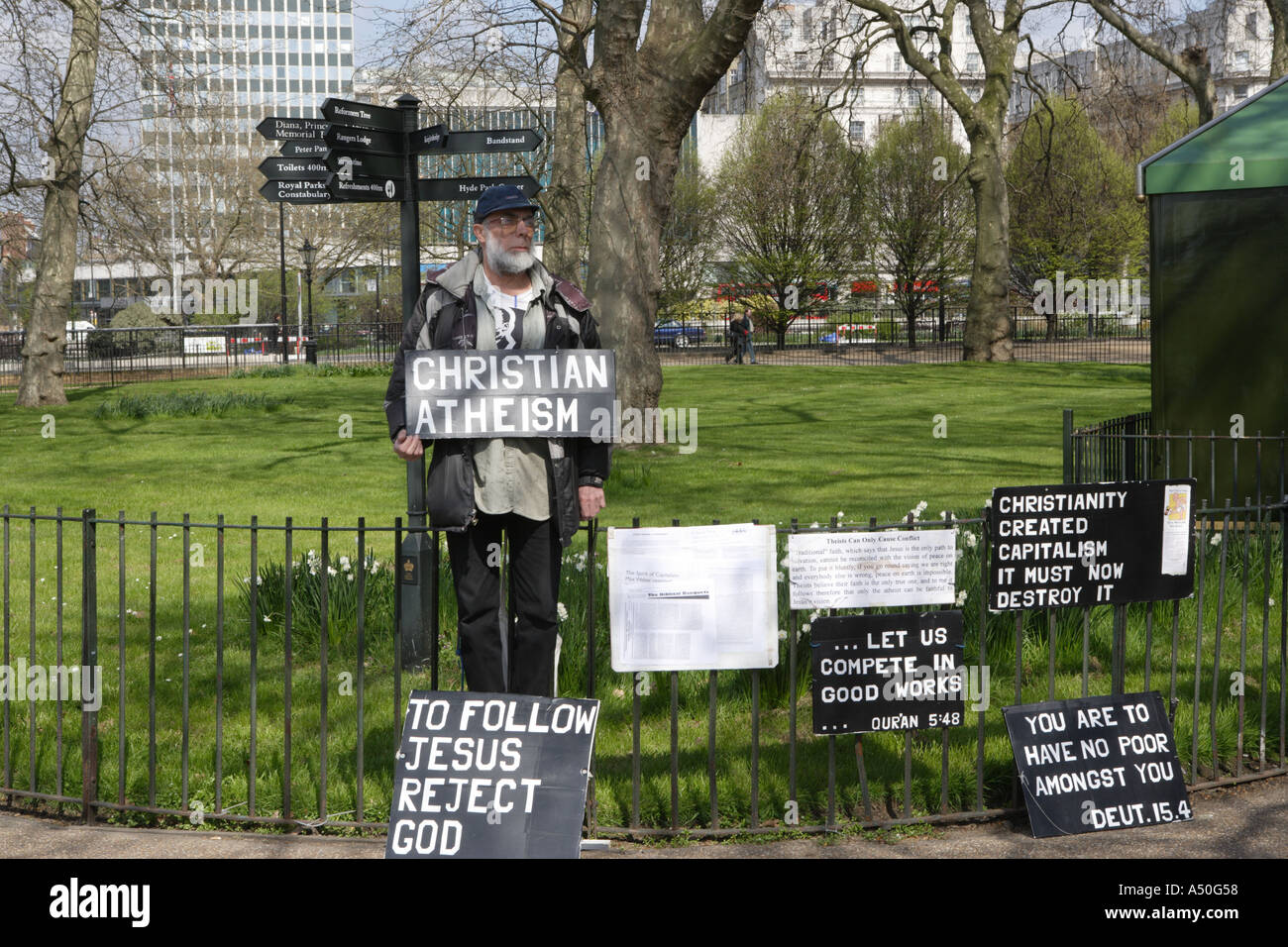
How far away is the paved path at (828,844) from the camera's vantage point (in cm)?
483

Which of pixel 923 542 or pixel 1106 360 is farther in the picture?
pixel 1106 360

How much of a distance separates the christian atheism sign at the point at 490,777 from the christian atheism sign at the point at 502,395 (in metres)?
0.95

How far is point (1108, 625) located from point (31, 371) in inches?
868

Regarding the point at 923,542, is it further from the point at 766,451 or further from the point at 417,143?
the point at 766,451

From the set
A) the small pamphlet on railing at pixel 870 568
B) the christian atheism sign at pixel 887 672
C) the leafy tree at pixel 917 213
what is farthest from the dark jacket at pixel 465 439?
the leafy tree at pixel 917 213

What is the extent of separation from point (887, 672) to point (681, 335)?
45018 mm

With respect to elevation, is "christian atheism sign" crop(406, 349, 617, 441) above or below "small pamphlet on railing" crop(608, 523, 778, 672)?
above

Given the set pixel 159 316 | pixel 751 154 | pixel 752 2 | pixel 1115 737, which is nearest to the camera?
pixel 1115 737

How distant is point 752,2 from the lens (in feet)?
39.9

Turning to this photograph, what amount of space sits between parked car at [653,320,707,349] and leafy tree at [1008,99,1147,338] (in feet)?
40.1

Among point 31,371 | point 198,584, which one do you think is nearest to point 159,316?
point 31,371

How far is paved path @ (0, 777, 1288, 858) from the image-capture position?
4828 mm

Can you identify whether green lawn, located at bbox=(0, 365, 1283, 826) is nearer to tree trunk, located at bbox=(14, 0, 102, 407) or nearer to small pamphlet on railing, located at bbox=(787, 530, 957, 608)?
small pamphlet on railing, located at bbox=(787, 530, 957, 608)
